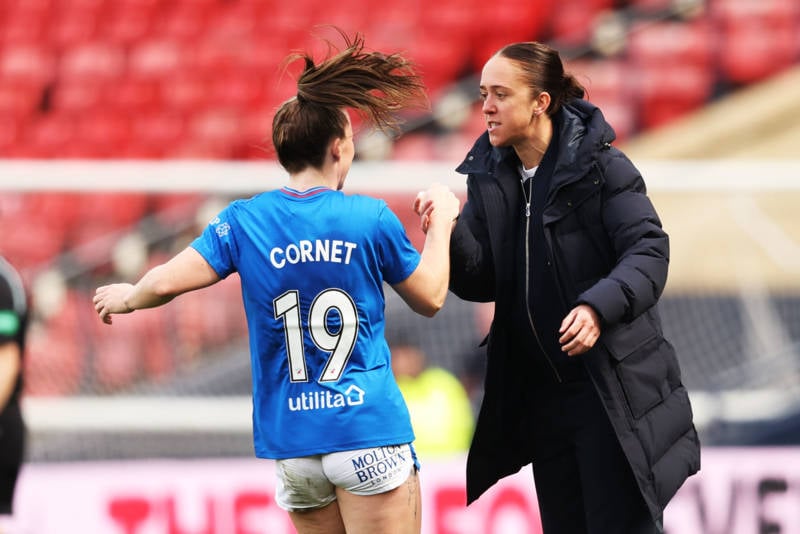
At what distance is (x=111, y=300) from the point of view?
2738 mm

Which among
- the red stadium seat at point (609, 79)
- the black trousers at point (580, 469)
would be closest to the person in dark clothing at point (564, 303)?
the black trousers at point (580, 469)

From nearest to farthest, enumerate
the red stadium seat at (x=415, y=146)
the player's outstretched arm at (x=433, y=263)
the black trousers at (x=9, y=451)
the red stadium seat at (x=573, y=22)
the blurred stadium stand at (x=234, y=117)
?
the player's outstretched arm at (x=433, y=263), the black trousers at (x=9, y=451), the blurred stadium stand at (x=234, y=117), the red stadium seat at (x=415, y=146), the red stadium seat at (x=573, y=22)

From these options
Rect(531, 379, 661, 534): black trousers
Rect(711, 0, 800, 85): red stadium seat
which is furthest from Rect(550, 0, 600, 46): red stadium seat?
Rect(531, 379, 661, 534): black trousers

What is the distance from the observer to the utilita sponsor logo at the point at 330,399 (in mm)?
2615

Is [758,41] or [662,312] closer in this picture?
[662,312]

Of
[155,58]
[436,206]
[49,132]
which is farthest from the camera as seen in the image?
[155,58]

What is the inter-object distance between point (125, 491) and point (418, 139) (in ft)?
9.40

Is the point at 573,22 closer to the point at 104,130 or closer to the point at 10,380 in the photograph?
the point at 104,130

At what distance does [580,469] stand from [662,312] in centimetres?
378

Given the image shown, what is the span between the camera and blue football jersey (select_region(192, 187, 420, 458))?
260cm

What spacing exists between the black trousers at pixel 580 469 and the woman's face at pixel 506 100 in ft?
2.10

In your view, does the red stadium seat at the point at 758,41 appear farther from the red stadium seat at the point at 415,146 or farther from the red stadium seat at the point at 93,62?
the red stadium seat at the point at 93,62

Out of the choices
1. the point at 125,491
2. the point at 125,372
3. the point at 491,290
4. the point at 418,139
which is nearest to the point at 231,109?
the point at 418,139

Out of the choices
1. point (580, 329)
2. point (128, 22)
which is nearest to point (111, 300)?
point (580, 329)
